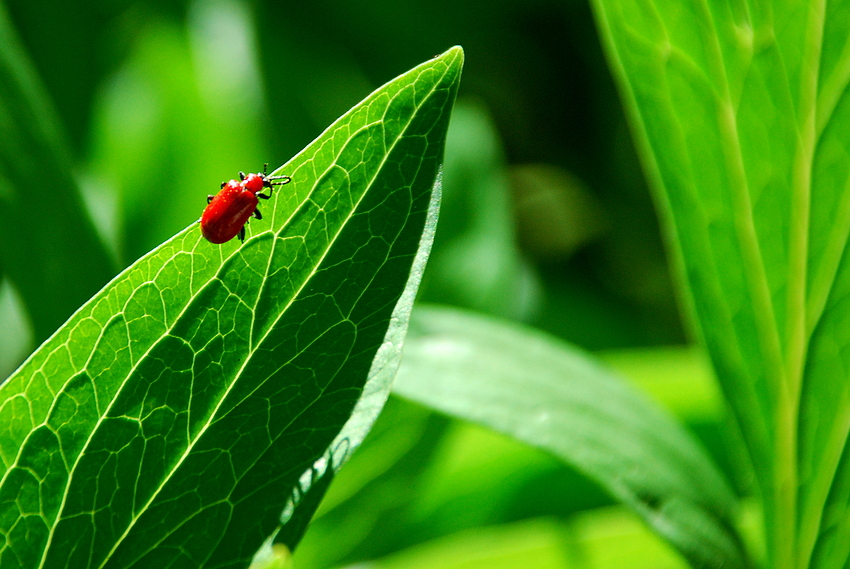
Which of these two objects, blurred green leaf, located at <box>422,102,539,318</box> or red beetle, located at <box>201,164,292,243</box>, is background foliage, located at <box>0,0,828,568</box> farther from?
red beetle, located at <box>201,164,292,243</box>

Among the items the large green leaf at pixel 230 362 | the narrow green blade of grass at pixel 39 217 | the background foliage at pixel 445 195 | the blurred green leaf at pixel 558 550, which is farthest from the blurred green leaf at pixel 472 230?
the large green leaf at pixel 230 362

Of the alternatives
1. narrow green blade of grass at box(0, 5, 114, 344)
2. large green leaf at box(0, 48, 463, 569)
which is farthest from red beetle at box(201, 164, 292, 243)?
narrow green blade of grass at box(0, 5, 114, 344)

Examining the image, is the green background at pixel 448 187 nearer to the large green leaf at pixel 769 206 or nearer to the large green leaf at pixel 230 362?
the large green leaf at pixel 769 206

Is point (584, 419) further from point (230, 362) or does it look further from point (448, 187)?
point (448, 187)

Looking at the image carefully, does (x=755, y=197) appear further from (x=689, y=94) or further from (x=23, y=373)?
(x=23, y=373)

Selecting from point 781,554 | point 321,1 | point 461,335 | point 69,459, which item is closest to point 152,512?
point 69,459

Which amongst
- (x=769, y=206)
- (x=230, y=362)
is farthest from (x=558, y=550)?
(x=230, y=362)
